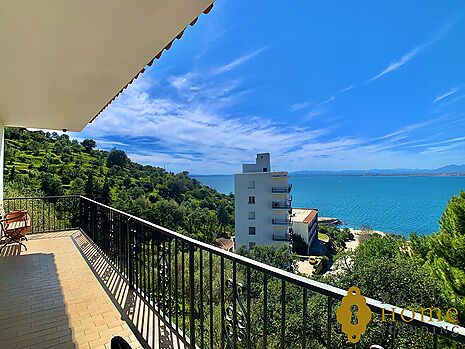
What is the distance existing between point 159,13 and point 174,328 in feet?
7.49

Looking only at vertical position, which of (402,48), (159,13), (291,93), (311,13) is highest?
(402,48)

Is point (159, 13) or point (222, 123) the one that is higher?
point (222, 123)

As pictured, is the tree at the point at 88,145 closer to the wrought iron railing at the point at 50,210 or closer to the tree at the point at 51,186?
the tree at the point at 51,186

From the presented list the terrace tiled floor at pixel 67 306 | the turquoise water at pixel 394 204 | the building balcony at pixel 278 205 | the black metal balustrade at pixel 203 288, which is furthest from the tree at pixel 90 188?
the turquoise water at pixel 394 204

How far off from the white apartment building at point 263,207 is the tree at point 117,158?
1260 cm

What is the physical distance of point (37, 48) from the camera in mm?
2053

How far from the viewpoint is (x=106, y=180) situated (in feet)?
73.1

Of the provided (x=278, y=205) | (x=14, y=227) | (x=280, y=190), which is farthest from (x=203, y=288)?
(x=278, y=205)

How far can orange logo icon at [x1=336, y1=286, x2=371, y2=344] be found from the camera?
2.83 feet

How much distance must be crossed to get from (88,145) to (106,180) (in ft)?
23.9

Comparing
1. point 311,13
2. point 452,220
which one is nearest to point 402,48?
point 311,13

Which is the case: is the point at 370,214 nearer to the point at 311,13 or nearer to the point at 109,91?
the point at 311,13

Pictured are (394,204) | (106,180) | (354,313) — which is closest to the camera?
(354,313)

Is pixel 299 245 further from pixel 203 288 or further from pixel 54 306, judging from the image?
pixel 203 288
